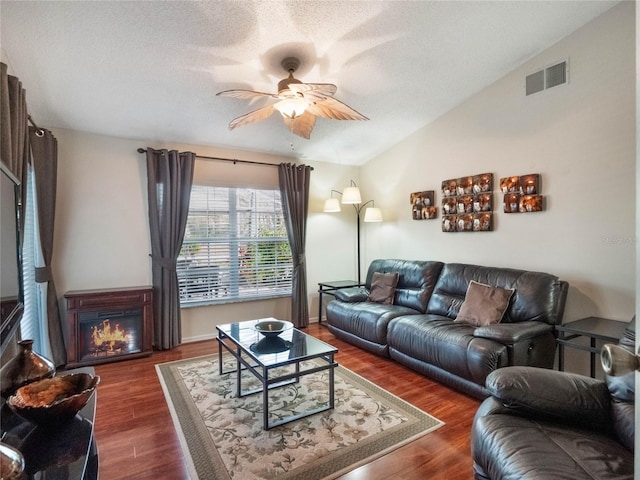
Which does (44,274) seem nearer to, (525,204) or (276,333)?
(276,333)

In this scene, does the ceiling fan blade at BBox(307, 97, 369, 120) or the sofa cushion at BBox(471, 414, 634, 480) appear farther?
the ceiling fan blade at BBox(307, 97, 369, 120)

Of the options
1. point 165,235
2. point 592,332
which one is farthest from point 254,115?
point 592,332

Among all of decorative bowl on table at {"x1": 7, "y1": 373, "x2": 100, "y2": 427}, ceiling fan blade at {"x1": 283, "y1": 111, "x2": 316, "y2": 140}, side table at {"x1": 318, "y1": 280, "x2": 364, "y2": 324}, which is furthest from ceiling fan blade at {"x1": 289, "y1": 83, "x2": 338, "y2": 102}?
side table at {"x1": 318, "y1": 280, "x2": 364, "y2": 324}

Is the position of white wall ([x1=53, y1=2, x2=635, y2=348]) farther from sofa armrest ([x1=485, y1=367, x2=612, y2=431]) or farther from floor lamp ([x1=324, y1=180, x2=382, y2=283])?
sofa armrest ([x1=485, y1=367, x2=612, y2=431])

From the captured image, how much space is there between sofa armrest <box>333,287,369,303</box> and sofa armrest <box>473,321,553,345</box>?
5.38 feet

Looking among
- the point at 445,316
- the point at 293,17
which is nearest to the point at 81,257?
the point at 293,17

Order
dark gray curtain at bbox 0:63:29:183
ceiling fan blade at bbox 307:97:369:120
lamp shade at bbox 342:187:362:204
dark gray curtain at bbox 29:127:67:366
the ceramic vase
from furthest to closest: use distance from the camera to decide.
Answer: lamp shade at bbox 342:187:362:204 < dark gray curtain at bbox 29:127:67:366 < ceiling fan blade at bbox 307:97:369:120 < dark gray curtain at bbox 0:63:29:183 < the ceramic vase

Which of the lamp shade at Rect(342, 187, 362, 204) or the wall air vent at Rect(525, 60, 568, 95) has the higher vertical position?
the wall air vent at Rect(525, 60, 568, 95)

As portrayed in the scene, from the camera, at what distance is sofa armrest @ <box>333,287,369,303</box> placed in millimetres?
4238

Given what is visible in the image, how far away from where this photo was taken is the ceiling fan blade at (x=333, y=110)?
8.33 ft

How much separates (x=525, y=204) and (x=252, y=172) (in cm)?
318

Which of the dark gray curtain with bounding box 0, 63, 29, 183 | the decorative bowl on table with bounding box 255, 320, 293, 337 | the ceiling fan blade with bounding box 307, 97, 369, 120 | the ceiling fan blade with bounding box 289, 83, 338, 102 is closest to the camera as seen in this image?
the dark gray curtain with bounding box 0, 63, 29, 183

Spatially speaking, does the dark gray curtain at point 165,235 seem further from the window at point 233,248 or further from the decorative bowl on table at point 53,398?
the decorative bowl on table at point 53,398

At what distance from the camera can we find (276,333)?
9.32ft
